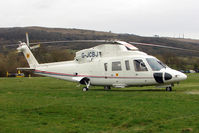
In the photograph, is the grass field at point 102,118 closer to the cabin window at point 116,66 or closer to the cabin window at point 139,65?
the cabin window at point 139,65

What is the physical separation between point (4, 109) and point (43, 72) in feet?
40.0

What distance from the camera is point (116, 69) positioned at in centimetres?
2214

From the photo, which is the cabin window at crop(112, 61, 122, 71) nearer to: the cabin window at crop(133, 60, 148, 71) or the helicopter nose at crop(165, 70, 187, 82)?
the cabin window at crop(133, 60, 148, 71)

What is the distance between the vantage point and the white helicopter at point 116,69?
68.1ft

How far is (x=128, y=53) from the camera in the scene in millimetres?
22109

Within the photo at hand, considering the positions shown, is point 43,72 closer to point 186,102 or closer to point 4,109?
point 4,109

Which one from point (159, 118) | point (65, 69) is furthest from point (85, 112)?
point (65, 69)

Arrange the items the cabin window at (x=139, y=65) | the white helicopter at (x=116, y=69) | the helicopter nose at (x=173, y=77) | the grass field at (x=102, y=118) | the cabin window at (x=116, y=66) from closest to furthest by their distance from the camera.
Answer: the grass field at (x=102, y=118) < the helicopter nose at (x=173, y=77) < the white helicopter at (x=116, y=69) < the cabin window at (x=139, y=65) < the cabin window at (x=116, y=66)

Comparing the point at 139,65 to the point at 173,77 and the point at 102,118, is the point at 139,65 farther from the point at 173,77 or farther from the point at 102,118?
the point at 102,118

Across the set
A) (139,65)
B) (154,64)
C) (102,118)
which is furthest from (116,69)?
(102,118)

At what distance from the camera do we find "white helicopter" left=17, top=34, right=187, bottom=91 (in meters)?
20.8

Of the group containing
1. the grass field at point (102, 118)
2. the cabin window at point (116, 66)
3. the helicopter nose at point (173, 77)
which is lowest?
the grass field at point (102, 118)

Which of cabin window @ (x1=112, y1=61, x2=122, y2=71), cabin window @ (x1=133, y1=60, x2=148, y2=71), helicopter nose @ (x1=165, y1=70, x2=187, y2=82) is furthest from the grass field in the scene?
cabin window @ (x1=112, y1=61, x2=122, y2=71)

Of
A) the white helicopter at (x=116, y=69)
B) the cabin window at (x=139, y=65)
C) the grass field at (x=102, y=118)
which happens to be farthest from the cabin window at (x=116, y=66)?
the grass field at (x=102, y=118)
